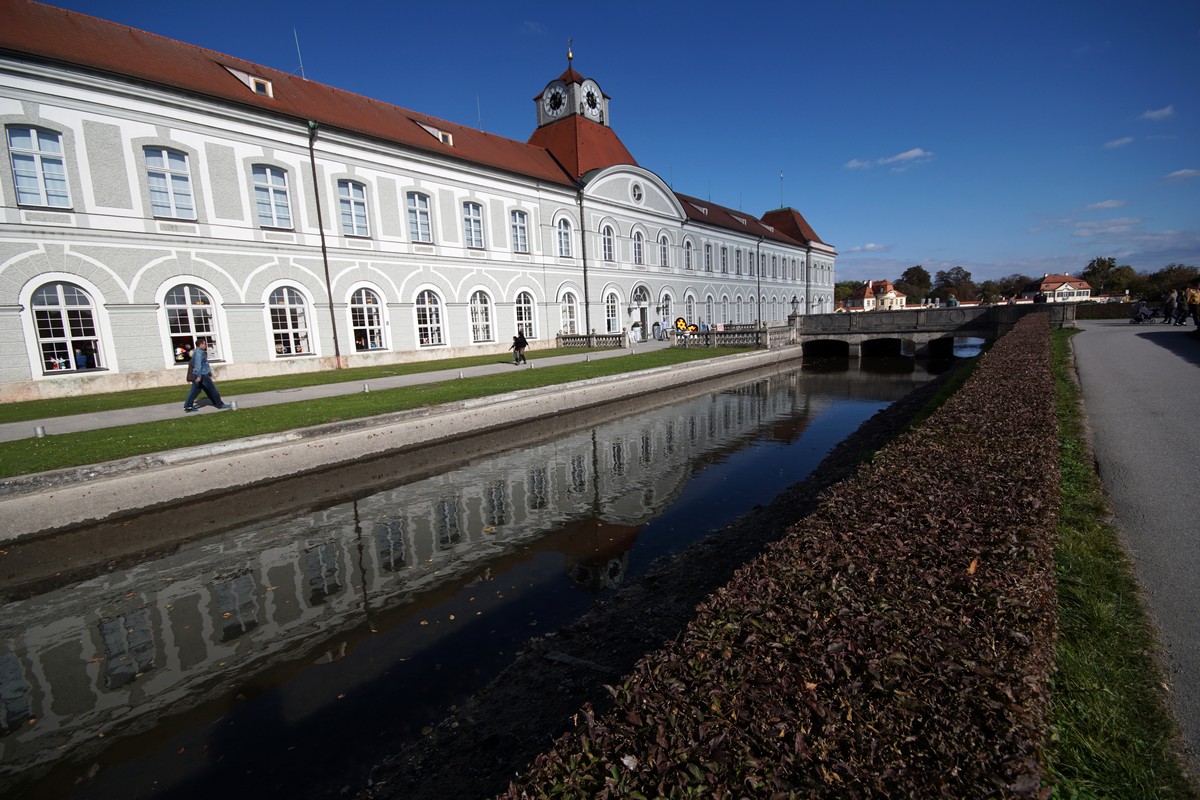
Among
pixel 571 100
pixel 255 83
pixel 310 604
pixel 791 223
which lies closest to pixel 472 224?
pixel 255 83

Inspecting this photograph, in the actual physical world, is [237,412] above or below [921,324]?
below

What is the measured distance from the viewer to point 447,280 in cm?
2831

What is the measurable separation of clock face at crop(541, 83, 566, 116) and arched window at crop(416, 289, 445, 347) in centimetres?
2137

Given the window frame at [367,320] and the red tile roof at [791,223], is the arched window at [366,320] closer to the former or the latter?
the window frame at [367,320]

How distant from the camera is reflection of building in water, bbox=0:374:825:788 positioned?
16.4 feet

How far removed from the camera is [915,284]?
148 metres

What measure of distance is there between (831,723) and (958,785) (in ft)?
1.19

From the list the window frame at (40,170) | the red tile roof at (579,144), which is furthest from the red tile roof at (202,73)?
the red tile roof at (579,144)

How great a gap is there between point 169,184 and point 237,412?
39.6ft

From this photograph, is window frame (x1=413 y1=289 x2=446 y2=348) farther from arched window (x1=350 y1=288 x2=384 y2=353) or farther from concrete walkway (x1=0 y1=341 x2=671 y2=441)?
concrete walkway (x1=0 y1=341 x2=671 y2=441)

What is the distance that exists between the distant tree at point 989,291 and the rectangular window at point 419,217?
138118 mm

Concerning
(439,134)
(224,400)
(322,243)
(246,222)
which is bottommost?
(224,400)

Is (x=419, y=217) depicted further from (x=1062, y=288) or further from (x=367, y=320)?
(x=1062, y=288)

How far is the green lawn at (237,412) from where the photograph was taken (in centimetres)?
959
